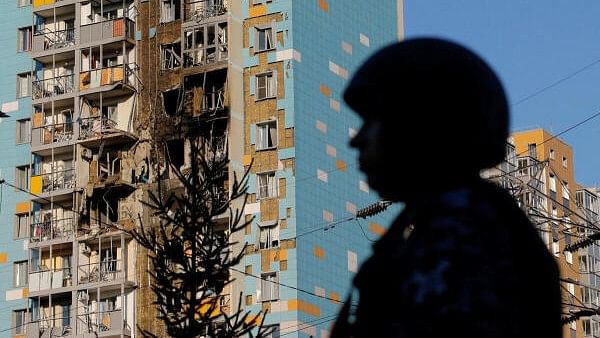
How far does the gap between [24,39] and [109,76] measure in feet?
20.3

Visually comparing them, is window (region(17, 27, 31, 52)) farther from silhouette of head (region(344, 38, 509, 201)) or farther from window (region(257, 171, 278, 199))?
silhouette of head (region(344, 38, 509, 201))

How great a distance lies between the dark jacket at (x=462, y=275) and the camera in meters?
3.18

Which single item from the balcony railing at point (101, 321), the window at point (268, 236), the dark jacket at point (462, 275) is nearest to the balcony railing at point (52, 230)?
the balcony railing at point (101, 321)

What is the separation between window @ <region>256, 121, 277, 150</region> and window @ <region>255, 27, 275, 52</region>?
3432mm

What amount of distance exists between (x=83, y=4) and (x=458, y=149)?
7866cm

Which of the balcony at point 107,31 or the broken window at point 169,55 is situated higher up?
the balcony at point 107,31

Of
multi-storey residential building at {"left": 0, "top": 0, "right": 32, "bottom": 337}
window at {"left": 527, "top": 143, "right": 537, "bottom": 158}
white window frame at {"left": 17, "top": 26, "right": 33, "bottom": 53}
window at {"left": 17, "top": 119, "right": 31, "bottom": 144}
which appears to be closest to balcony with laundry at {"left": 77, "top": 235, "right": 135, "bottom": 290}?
multi-storey residential building at {"left": 0, "top": 0, "right": 32, "bottom": 337}

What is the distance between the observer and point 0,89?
8250cm

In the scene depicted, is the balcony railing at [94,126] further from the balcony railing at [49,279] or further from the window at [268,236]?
the window at [268,236]

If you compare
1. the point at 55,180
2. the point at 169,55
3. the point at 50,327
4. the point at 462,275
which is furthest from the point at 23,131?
the point at 462,275

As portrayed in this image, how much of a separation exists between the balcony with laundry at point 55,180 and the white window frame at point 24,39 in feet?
19.2

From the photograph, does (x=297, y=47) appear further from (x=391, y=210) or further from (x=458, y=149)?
(x=458, y=149)

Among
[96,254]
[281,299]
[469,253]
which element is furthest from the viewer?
[96,254]

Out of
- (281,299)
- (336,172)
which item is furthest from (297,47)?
(281,299)
